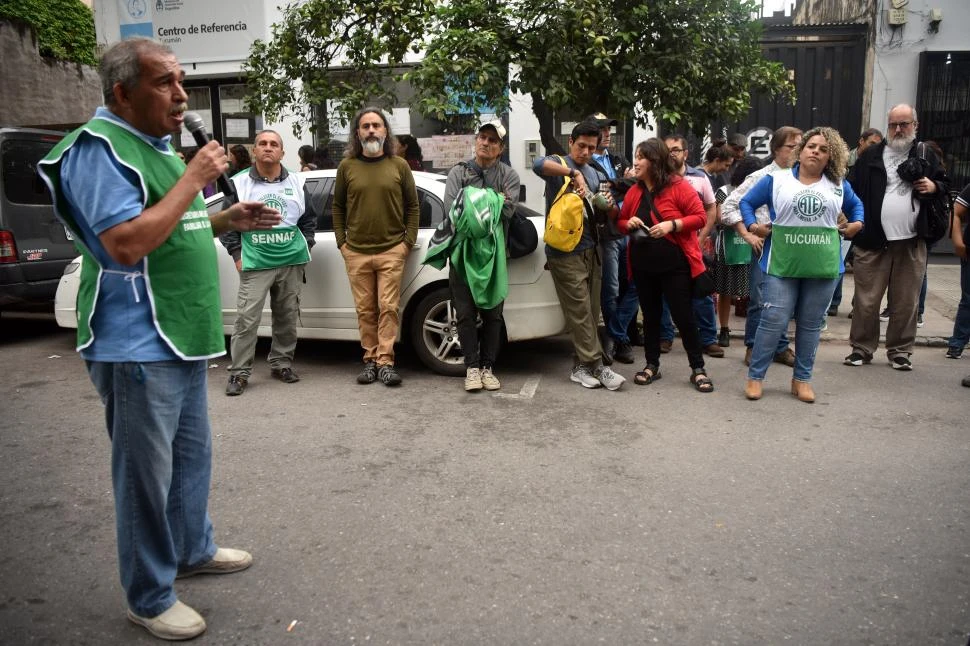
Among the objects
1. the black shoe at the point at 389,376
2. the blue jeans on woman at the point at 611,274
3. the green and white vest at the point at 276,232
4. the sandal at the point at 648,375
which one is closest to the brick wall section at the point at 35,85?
the green and white vest at the point at 276,232

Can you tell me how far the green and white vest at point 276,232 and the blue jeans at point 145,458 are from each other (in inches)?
127

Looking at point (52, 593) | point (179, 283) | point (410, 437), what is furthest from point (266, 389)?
point (179, 283)

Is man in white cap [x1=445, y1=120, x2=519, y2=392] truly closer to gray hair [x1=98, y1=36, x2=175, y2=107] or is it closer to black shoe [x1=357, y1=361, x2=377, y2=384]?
black shoe [x1=357, y1=361, x2=377, y2=384]

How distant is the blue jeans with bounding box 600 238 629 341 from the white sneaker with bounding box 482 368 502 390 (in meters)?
1.24

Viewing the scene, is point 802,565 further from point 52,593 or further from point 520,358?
point 520,358

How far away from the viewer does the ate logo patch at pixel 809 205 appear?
5438 mm

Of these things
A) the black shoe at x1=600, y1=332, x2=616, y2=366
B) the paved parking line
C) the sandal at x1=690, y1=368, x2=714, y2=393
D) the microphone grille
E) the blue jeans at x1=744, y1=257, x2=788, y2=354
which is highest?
the microphone grille

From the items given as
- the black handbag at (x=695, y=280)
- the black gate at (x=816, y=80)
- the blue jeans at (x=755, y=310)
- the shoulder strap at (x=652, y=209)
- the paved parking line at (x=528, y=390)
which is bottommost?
the paved parking line at (x=528, y=390)

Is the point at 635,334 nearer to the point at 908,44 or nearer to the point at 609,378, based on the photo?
the point at 609,378

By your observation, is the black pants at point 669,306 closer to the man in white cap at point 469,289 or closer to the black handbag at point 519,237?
the black handbag at point 519,237

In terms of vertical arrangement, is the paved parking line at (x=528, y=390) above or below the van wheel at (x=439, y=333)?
below

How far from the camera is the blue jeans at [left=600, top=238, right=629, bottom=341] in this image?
651cm

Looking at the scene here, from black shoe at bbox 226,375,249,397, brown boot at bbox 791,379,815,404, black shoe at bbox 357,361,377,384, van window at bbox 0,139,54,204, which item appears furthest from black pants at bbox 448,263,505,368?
van window at bbox 0,139,54,204

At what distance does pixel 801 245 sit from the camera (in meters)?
5.46
